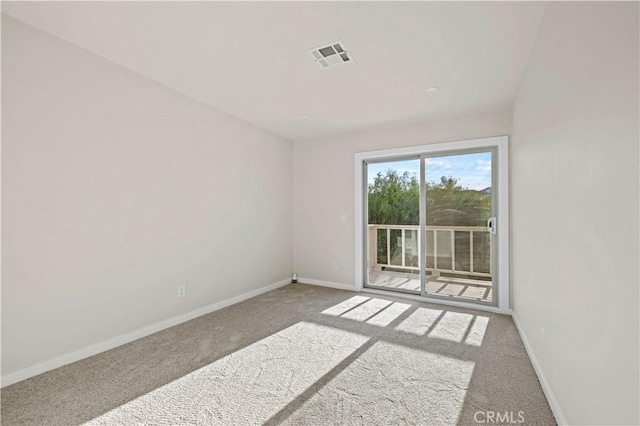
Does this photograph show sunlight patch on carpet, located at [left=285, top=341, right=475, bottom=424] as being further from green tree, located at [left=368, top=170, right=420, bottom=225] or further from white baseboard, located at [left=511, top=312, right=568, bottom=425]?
green tree, located at [left=368, top=170, right=420, bottom=225]

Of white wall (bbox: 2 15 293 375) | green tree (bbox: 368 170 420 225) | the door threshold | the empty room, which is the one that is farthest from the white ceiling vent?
the door threshold

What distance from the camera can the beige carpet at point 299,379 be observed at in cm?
168

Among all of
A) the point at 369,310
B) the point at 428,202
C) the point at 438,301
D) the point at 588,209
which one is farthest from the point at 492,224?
the point at 588,209

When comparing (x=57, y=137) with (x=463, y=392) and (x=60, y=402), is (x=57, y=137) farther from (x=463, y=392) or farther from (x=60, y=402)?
(x=463, y=392)

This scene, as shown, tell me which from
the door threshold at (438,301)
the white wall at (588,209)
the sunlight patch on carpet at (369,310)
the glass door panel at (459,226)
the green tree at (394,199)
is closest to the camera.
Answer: the white wall at (588,209)

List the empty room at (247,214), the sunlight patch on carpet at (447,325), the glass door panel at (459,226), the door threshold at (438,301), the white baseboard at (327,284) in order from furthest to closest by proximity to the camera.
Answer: the white baseboard at (327,284) → the glass door panel at (459,226) → the door threshold at (438,301) → the sunlight patch on carpet at (447,325) → the empty room at (247,214)

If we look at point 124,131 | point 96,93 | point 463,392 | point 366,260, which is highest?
point 96,93

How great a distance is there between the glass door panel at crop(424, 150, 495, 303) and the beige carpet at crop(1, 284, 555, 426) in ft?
2.48

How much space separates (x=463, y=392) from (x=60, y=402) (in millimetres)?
2570

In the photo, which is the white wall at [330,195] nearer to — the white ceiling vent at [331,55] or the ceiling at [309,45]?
the ceiling at [309,45]

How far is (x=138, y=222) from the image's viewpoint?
106 inches

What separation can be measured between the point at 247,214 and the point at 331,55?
7.87ft

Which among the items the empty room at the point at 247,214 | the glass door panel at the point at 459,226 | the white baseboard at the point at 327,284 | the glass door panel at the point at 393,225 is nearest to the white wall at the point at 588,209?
the empty room at the point at 247,214

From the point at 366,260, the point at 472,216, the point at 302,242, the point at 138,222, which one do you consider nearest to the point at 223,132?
the point at 138,222
